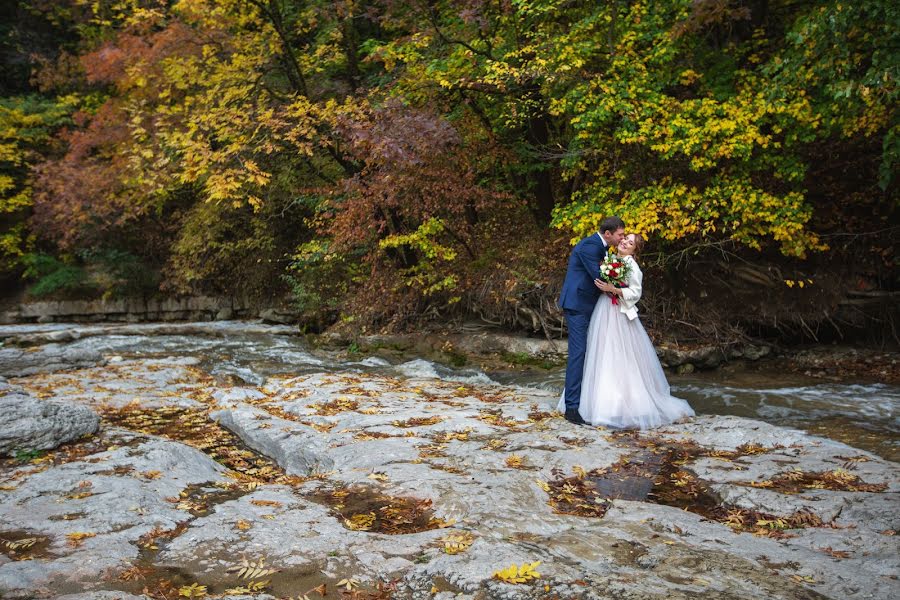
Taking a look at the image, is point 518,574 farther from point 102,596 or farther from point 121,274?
point 121,274

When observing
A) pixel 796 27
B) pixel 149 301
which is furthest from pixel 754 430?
pixel 149 301

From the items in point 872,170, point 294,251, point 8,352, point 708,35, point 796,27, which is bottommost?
point 8,352

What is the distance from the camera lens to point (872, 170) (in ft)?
34.8

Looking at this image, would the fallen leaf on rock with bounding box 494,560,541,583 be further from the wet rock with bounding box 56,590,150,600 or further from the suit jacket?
the suit jacket

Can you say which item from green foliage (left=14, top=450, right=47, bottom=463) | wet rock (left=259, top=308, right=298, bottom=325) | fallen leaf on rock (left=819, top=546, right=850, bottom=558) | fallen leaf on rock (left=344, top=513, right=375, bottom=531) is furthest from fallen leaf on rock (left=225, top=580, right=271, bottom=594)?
wet rock (left=259, top=308, right=298, bottom=325)

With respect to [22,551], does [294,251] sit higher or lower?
higher

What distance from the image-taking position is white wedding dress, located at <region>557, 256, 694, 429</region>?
6.71 m

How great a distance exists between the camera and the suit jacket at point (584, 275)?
684 cm

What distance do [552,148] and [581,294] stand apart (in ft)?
21.1

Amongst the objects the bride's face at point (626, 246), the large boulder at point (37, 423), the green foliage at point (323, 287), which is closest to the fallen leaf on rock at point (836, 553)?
the bride's face at point (626, 246)

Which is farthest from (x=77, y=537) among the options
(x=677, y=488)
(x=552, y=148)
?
(x=552, y=148)

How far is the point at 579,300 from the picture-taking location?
23.1 feet

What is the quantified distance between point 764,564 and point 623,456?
227cm

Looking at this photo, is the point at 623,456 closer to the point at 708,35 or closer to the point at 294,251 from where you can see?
the point at 708,35
